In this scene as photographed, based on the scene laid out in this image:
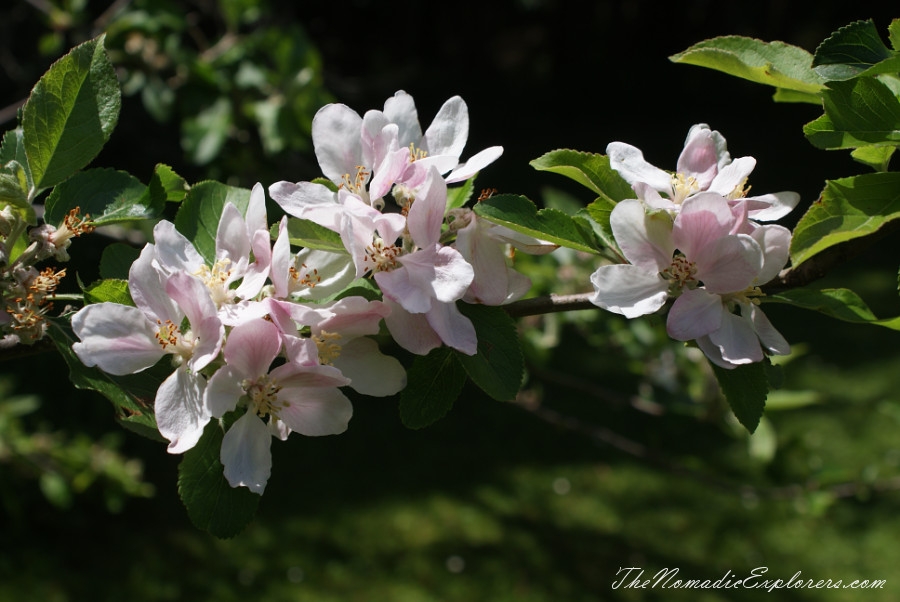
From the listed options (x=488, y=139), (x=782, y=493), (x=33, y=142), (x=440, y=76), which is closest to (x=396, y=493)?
(x=782, y=493)

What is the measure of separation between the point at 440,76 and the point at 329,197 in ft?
31.6

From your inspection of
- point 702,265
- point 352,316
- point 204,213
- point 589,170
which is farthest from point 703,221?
point 204,213

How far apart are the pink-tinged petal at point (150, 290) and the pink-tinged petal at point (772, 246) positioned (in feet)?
2.10

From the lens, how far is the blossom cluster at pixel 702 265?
88 cm

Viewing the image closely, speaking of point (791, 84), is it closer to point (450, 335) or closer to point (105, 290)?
point (450, 335)

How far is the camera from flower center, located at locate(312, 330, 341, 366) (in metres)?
0.88

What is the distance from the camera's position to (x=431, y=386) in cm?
97

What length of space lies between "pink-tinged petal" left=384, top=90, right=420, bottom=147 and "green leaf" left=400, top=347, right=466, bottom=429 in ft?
0.91

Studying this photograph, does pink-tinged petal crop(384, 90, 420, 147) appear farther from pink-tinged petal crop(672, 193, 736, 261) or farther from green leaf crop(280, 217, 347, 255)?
pink-tinged petal crop(672, 193, 736, 261)

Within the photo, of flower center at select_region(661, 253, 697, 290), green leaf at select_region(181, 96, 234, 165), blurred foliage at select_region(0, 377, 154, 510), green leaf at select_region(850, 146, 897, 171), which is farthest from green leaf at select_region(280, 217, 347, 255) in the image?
blurred foliage at select_region(0, 377, 154, 510)

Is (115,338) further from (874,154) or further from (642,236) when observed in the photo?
(874,154)

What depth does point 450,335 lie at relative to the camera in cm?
88

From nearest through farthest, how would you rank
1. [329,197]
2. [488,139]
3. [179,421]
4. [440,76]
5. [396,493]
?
[179,421] < [329,197] < [396,493] < [488,139] < [440,76]

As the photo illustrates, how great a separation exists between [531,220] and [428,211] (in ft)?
0.42
